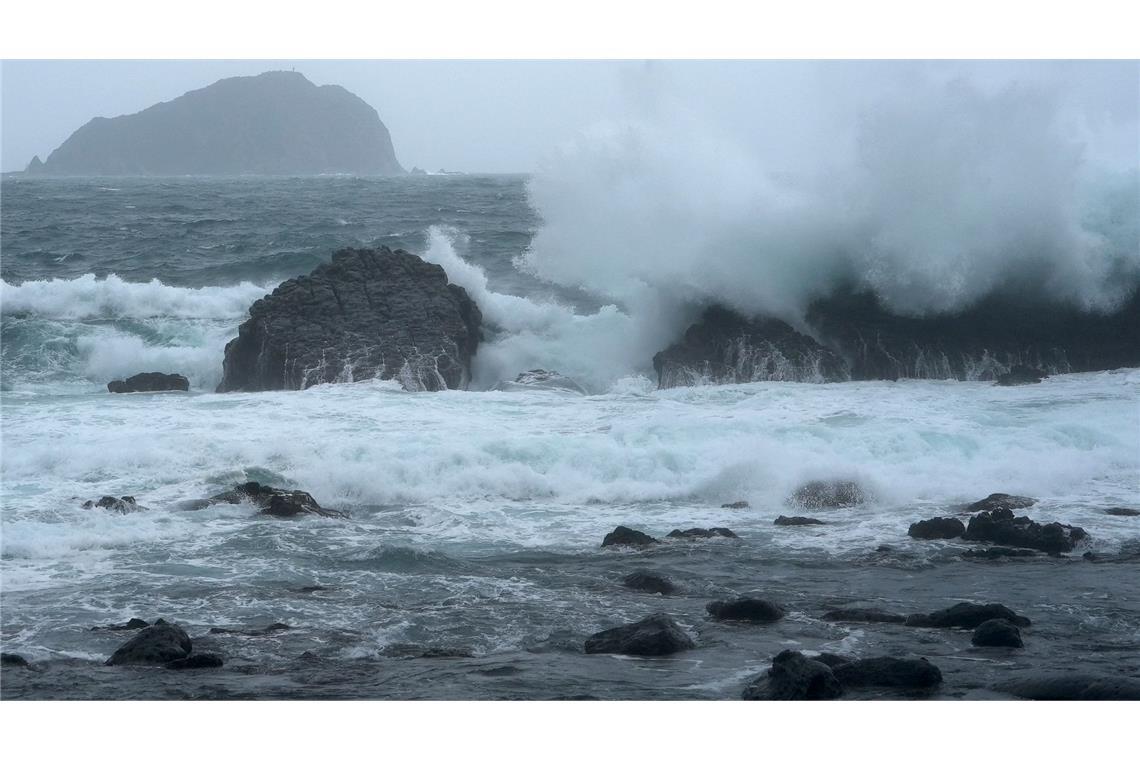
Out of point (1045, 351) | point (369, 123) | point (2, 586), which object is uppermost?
point (369, 123)

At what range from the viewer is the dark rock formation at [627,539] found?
10.2m

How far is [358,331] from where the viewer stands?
17.8 m

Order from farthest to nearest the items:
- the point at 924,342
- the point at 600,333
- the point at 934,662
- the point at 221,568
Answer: the point at 600,333, the point at 924,342, the point at 221,568, the point at 934,662

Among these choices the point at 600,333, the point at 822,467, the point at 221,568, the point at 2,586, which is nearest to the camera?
the point at 2,586

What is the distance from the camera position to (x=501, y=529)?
35.6 ft

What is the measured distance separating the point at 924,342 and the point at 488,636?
11835 millimetres

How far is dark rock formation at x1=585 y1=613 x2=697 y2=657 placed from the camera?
7.25m

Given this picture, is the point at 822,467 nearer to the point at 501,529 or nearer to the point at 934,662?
the point at 501,529

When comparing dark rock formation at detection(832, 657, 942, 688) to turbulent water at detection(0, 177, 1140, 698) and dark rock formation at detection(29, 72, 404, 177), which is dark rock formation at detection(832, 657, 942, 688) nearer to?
turbulent water at detection(0, 177, 1140, 698)

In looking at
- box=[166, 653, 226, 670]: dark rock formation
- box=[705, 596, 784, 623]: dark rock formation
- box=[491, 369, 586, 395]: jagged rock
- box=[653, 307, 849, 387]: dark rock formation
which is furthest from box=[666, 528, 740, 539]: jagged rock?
box=[491, 369, 586, 395]: jagged rock

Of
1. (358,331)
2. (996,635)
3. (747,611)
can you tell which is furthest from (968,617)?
(358,331)

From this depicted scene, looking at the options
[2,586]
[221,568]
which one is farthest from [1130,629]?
[2,586]

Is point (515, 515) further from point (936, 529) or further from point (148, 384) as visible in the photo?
point (148, 384)

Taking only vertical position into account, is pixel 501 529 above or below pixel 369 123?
below
